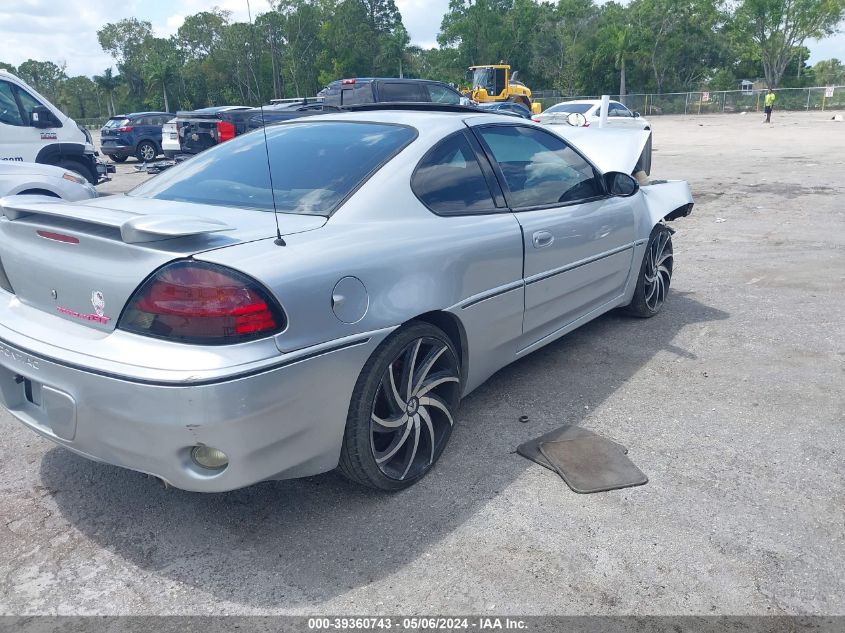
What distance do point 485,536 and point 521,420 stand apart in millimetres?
1049

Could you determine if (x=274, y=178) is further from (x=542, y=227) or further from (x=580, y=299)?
(x=580, y=299)

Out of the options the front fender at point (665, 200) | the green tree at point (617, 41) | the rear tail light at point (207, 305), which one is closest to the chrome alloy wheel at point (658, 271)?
the front fender at point (665, 200)

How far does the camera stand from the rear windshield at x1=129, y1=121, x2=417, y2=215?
2.93 m

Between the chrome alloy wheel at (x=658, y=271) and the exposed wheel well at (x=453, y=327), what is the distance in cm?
234

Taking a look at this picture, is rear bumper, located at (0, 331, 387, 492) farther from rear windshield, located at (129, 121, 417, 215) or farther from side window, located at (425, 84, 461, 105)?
side window, located at (425, 84, 461, 105)

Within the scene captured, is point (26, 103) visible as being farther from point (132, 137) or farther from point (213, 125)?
point (132, 137)

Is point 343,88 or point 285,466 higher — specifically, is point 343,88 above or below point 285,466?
above

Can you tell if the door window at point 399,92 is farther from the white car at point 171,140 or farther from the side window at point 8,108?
the side window at point 8,108

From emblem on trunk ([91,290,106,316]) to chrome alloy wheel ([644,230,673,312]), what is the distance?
12.5 feet

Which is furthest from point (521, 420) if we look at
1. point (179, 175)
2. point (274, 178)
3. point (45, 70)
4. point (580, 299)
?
point (45, 70)

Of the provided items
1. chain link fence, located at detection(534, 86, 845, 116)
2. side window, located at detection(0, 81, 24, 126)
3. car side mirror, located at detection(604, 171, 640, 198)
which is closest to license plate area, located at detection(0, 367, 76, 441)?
car side mirror, located at detection(604, 171, 640, 198)

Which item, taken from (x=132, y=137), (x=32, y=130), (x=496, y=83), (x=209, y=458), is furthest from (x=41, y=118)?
(x=496, y=83)

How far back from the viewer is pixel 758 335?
4891mm

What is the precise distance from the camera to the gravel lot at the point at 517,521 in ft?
7.72
